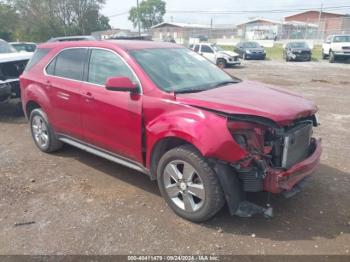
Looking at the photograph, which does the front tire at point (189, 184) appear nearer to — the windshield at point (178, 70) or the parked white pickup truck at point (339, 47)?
the windshield at point (178, 70)

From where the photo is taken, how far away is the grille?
3348 millimetres

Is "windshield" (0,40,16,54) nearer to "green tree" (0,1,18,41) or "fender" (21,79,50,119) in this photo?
"fender" (21,79,50,119)

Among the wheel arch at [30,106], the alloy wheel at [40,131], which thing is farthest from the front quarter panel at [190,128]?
the wheel arch at [30,106]

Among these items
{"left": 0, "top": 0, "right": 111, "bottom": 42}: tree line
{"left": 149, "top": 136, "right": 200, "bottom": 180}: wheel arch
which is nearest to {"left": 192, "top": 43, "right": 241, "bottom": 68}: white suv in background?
{"left": 149, "top": 136, "right": 200, "bottom": 180}: wheel arch

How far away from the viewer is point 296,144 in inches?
138

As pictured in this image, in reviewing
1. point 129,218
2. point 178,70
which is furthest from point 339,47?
point 129,218

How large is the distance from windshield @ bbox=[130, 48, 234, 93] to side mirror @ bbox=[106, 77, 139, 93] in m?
0.27

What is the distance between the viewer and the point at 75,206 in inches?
156

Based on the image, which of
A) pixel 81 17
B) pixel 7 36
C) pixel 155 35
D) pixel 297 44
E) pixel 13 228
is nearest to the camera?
pixel 13 228

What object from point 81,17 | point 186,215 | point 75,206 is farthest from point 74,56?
point 81,17

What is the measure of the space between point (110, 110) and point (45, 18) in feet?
166

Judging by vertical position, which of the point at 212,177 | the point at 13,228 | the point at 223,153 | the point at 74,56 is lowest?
the point at 13,228

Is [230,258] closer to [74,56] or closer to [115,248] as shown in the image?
[115,248]

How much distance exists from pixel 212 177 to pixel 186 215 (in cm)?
58
